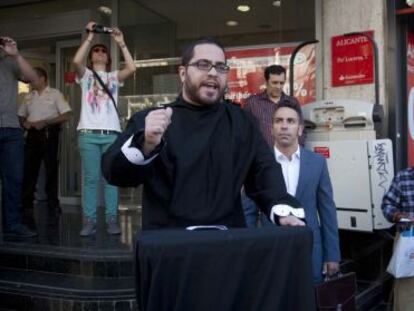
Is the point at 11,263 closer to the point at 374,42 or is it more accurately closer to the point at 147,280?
the point at 147,280

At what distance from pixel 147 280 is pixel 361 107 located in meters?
4.11

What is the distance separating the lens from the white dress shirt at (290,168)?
141 inches

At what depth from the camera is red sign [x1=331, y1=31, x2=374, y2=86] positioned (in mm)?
5996

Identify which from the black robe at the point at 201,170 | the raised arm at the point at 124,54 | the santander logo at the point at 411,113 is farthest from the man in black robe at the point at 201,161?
the santander logo at the point at 411,113

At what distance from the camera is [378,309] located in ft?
18.4

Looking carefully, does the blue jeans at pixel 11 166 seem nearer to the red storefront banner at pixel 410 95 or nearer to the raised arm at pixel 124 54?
the raised arm at pixel 124 54

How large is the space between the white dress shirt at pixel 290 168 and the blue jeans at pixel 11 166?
9.32ft

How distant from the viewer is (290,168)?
363cm

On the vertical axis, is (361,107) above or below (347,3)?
below

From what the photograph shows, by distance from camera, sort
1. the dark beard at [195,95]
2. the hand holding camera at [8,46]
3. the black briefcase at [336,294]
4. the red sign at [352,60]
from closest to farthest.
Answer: the dark beard at [195,95] → the black briefcase at [336,294] → the hand holding camera at [8,46] → the red sign at [352,60]

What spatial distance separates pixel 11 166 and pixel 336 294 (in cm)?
339

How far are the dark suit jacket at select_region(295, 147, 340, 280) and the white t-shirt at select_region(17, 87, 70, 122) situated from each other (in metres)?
4.62

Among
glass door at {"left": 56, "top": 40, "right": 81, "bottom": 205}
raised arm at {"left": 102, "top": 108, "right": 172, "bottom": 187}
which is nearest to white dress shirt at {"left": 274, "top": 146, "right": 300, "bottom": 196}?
raised arm at {"left": 102, "top": 108, "right": 172, "bottom": 187}

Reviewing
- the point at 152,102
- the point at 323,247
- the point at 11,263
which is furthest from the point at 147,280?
the point at 152,102
